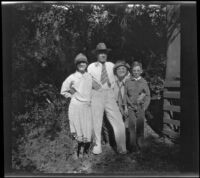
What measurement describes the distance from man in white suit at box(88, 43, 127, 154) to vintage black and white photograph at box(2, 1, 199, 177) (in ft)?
0.04

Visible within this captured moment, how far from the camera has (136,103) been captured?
5.67 metres

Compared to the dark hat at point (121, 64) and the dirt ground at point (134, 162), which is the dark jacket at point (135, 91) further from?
the dirt ground at point (134, 162)

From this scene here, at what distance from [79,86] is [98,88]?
0.23 metres

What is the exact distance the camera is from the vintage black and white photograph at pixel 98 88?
5605 millimetres

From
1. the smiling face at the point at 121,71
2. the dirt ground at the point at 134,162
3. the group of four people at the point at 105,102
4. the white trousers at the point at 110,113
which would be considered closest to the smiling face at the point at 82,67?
the group of four people at the point at 105,102

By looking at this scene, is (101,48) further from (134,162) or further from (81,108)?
(134,162)

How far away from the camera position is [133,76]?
5.66 m

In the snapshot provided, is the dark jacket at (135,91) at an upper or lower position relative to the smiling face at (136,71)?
lower

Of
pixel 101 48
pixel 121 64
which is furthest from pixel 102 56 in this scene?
pixel 121 64

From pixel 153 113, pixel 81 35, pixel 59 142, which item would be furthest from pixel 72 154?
pixel 81 35

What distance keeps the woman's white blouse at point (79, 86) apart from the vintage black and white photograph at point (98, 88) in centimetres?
1

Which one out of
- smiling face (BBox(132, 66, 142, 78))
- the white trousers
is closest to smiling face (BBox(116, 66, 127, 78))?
smiling face (BBox(132, 66, 142, 78))

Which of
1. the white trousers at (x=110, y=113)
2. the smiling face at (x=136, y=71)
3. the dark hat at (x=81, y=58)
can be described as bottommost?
the white trousers at (x=110, y=113)

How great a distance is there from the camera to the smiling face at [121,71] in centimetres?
562
